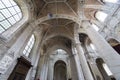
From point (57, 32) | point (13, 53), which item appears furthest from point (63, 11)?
point (13, 53)

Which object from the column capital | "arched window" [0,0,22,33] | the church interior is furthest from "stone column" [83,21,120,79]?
"arched window" [0,0,22,33]

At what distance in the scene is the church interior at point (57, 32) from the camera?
5.75m

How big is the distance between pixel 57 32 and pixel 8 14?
822cm

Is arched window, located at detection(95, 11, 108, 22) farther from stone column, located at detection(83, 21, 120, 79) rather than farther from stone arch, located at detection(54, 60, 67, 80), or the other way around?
stone arch, located at detection(54, 60, 67, 80)

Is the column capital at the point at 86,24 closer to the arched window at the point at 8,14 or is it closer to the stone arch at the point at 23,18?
the stone arch at the point at 23,18

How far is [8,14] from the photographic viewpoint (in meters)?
7.12

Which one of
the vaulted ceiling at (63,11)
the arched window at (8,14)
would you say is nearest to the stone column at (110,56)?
the vaulted ceiling at (63,11)

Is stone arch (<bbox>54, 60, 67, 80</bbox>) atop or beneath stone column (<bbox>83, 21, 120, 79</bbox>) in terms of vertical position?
atop

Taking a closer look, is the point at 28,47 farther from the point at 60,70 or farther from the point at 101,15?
the point at 60,70

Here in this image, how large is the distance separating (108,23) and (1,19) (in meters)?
9.19

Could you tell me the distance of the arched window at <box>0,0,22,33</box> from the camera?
253 inches

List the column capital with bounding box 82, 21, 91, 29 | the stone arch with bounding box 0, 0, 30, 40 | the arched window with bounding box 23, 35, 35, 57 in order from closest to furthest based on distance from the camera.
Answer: the stone arch with bounding box 0, 0, 30, 40
the column capital with bounding box 82, 21, 91, 29
the arched window with bounding box 23, 35, 35, 57

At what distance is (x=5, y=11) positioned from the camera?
6.74 metres

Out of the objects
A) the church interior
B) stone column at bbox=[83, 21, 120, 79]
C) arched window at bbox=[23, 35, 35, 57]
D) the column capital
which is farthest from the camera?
arched window at bbox=[23, 35, 35, 57]
